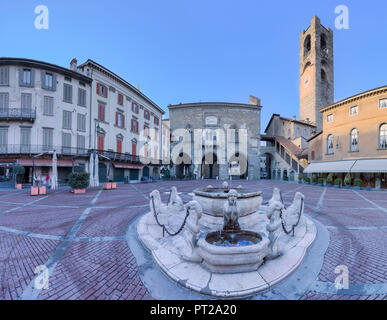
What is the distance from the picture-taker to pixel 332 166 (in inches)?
842

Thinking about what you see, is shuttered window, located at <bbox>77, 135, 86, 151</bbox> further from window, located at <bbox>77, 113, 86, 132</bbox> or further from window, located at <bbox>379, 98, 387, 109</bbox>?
window, located at <bbox>379, 98, 387, 109</bbox>

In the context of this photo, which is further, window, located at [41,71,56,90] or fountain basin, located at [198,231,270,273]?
window, located at [41,71,56,90]

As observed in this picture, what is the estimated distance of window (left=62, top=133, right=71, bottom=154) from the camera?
1950 cm

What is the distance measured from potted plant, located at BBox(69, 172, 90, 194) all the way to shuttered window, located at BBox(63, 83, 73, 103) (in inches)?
458

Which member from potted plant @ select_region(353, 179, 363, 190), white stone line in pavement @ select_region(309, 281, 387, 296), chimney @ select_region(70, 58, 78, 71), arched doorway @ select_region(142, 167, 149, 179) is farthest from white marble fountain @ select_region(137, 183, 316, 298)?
arched doorway @ select_region(142, 167, 149, 179)

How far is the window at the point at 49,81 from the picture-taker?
19.0 meters

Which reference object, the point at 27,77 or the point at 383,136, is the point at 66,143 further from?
the point at 383,136

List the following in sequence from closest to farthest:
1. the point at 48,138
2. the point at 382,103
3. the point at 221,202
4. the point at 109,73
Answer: the point at 221,202 → the point at 382,103 → the point at 48,138 → the point at 109,73

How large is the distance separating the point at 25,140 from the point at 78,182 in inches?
407

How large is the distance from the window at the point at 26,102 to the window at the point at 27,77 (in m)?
1.09

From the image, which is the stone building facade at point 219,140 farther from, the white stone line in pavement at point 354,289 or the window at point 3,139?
the white stone line in pavement at point 354,289

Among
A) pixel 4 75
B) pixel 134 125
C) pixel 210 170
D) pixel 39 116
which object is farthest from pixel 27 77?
pixel 210 170
